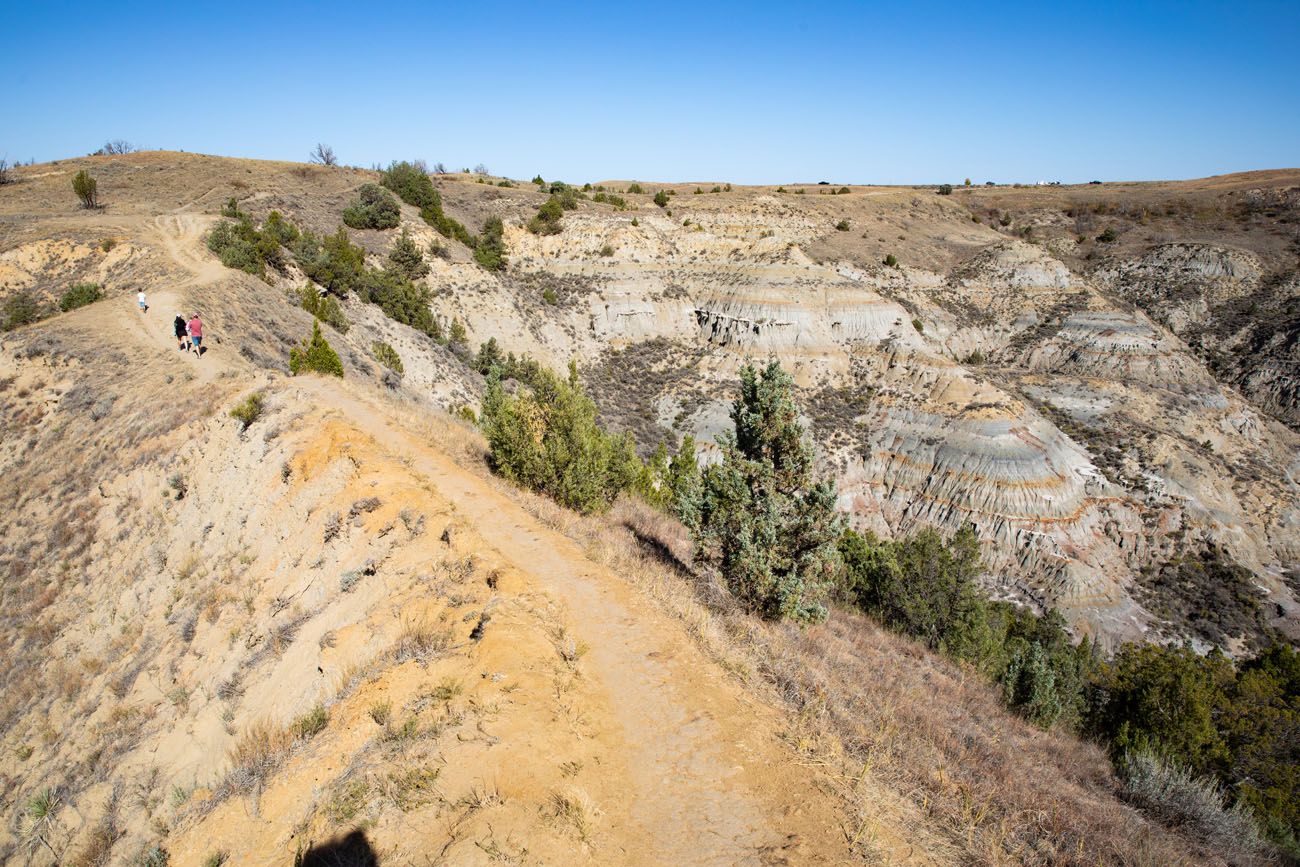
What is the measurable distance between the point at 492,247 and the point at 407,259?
1156 centimetres

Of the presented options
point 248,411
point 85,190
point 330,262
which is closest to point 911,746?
point 248,411

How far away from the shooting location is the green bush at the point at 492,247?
53.0 m

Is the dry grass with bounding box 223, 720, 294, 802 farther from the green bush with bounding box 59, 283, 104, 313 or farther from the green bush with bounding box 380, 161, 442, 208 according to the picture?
the green bush with bounding box 380, 161, 442, 208

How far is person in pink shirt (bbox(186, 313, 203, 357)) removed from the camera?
21344 millimetres

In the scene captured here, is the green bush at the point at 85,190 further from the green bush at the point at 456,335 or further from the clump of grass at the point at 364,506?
the clump of grass at the point at 364,506

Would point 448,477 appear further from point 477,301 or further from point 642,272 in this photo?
point 642,272

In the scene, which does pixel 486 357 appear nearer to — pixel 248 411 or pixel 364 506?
pixel 248 411

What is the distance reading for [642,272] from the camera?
187 ft

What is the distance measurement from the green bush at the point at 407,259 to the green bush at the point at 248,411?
2859 centimetres

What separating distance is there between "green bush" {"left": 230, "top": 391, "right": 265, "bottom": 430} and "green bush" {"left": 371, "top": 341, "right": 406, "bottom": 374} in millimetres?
16162

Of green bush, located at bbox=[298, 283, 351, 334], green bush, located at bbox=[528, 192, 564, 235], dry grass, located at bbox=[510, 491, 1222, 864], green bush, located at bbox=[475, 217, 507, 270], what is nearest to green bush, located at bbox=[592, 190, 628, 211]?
green bush, located at bbox=[528, 192, 564, 235]

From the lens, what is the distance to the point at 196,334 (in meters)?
21.6

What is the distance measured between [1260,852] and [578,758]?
11.7 m

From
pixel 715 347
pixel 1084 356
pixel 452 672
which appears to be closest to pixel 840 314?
pixel 715 347
